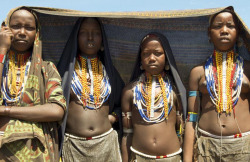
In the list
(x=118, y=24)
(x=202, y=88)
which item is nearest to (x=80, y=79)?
(x=118, y=24)

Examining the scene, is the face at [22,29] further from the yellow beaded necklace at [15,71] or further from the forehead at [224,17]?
the forehead at [224,17]

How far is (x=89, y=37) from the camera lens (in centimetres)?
429

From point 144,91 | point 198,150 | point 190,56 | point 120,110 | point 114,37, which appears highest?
point 114,37

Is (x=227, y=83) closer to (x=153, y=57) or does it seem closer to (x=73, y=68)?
(x=153, y=57)

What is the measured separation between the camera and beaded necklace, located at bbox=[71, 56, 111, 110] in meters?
4.21

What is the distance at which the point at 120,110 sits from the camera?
14.8 feet

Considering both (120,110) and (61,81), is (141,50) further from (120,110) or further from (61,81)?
(61,81)

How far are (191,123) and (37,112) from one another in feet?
5.93

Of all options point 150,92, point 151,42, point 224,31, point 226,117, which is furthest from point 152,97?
point 224,31

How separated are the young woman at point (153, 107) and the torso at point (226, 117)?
289 mm

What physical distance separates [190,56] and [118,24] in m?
1.11

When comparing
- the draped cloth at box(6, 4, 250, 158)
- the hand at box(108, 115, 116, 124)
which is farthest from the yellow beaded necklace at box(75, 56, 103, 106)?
the draped cloth at box(6, 4, 250, 158)

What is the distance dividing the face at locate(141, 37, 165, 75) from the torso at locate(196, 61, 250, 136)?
1.83 feet

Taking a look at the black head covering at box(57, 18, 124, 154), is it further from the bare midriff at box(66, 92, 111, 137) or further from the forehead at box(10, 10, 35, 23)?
the forehead at box(10, 10, 35, 23)
